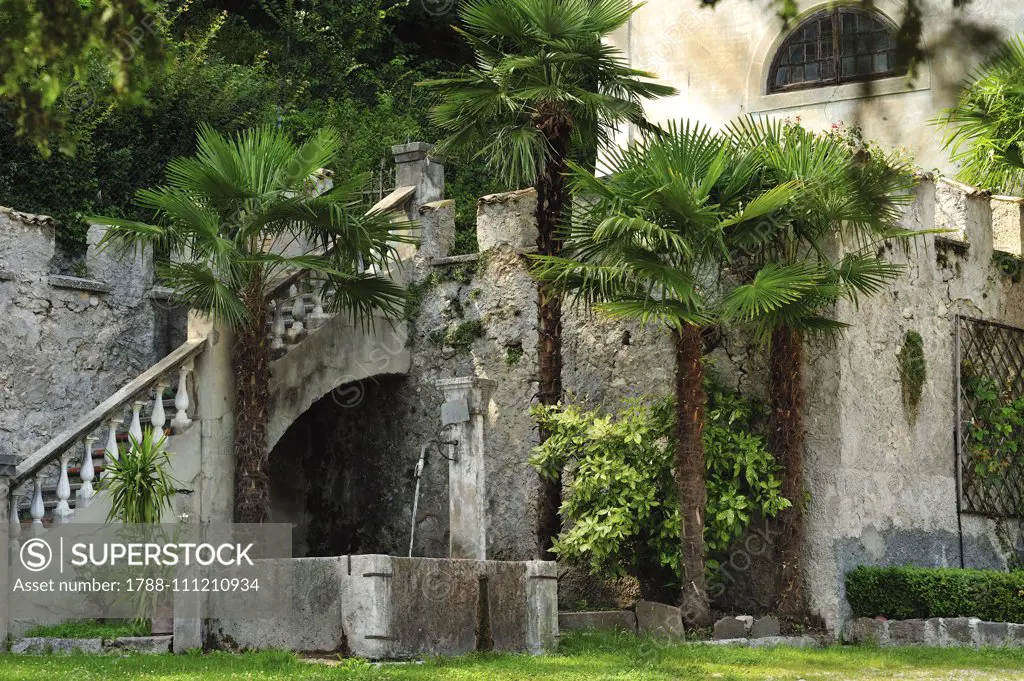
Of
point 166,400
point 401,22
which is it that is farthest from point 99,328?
point 401,22

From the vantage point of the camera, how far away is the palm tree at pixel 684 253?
10.8 metres

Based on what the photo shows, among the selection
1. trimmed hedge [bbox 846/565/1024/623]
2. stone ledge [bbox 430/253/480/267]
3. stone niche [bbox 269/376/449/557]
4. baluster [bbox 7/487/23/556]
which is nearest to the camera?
baluster [bbox 7/487/23/556]

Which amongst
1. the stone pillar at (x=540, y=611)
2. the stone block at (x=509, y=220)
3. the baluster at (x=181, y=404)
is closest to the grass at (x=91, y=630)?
the baluster at (x=181, y=404)

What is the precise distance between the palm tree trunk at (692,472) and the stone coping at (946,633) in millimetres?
1493

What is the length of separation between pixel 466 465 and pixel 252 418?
2074 mm

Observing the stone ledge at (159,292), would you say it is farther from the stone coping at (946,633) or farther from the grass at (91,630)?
the stone coping at (946,633)

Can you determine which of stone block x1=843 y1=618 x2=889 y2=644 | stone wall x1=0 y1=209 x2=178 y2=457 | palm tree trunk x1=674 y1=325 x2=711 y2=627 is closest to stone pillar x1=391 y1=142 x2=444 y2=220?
stone wall x1=0 y1=209 x2=178 y2=457

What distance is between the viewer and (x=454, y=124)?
1255 centimetres

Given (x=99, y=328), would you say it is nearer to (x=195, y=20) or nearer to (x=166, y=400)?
(x=166, y=400)

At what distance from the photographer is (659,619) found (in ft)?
36.4

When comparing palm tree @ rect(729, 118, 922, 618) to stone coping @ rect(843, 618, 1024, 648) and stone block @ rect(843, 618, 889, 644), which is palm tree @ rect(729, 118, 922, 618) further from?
stone coping @ rect(843, 618, 1024, 648)

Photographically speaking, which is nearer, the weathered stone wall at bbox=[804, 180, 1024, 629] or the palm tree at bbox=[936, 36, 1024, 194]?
the palm tree at bbox=[936, 36, 1024, 194]

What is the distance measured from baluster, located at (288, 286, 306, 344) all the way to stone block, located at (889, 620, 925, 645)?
630cm

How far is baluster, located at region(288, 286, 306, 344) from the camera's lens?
1354 centimetres
